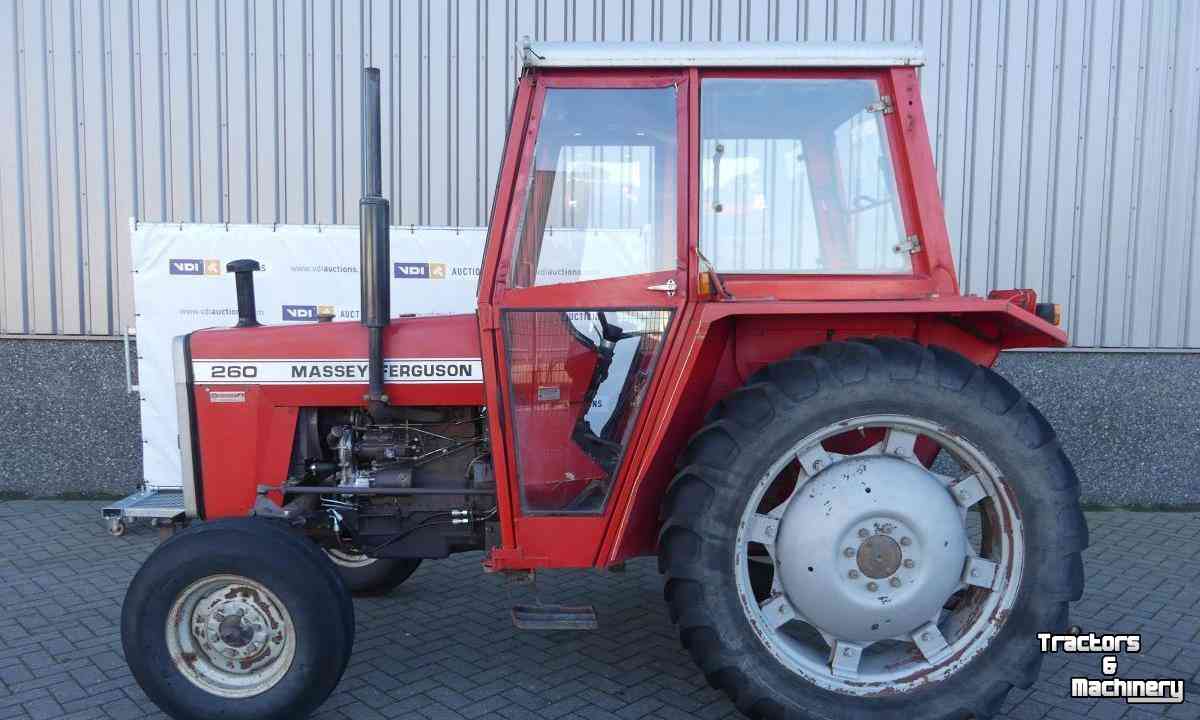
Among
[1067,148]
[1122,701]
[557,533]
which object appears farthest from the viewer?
[1067,148]

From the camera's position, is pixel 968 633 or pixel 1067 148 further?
pixel 1067 148

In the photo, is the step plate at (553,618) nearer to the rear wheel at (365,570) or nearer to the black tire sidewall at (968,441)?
the black tire sidewall at (968,441)

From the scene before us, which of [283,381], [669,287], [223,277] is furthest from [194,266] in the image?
[669,287]

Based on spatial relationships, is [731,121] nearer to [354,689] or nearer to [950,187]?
[354,689]

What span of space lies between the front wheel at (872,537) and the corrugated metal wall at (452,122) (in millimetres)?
3917

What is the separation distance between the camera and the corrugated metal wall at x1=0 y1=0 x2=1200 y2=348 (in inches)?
241

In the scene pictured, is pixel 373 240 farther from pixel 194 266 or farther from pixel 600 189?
pixel 194 266

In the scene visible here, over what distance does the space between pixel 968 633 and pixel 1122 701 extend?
3.02ft

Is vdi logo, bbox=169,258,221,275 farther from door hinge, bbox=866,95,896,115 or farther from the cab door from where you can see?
door hinge, bbox=866,95,896,115

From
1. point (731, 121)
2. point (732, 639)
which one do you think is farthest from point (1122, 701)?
point (731, 121)

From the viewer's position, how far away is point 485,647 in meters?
3.69

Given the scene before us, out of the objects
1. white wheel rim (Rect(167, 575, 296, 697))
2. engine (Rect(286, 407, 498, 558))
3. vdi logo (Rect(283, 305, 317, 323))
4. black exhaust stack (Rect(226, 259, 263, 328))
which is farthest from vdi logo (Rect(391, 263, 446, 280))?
white wheel rim (Rect(167, 575, 296, 697))

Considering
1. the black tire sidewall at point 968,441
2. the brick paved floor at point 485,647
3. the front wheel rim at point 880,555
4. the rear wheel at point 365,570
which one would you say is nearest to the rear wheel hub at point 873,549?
the front wheel rim at point 880,555

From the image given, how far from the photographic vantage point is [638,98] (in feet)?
9.36
